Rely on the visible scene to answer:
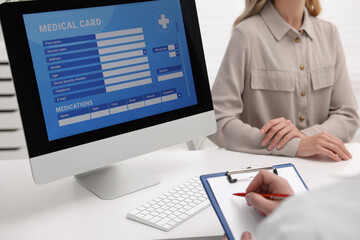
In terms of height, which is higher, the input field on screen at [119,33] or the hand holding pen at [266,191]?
the input field on screen at [119,33]

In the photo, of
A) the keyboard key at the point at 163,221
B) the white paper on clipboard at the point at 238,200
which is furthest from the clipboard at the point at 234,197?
the keyboard key at the point at 163,221

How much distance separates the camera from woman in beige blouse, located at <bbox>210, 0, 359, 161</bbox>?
1646mm

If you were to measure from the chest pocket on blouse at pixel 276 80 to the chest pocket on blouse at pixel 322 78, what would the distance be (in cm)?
8

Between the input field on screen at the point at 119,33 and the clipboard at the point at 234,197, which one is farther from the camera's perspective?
the input field on screen at the point at 119,33

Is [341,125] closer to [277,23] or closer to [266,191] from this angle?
[277,23]

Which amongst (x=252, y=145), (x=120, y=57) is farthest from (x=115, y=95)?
(x=252, y=145)

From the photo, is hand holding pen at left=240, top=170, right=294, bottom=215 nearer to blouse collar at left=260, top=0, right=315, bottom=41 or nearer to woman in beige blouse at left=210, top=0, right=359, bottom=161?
woman in beige blouse at left=210, top=0, right=359, bottom=161

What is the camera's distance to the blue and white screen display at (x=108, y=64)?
105cm

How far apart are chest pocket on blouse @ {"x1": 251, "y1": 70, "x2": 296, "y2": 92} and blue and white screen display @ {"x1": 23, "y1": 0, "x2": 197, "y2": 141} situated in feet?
1.63

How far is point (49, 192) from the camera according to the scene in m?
1.19

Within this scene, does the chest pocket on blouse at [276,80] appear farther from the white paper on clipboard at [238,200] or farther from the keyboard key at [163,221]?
the keyboard key at [163,221]

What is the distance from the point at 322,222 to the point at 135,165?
0.98 meters

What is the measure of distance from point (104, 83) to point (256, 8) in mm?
862

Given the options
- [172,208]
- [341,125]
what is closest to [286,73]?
[341,125]
